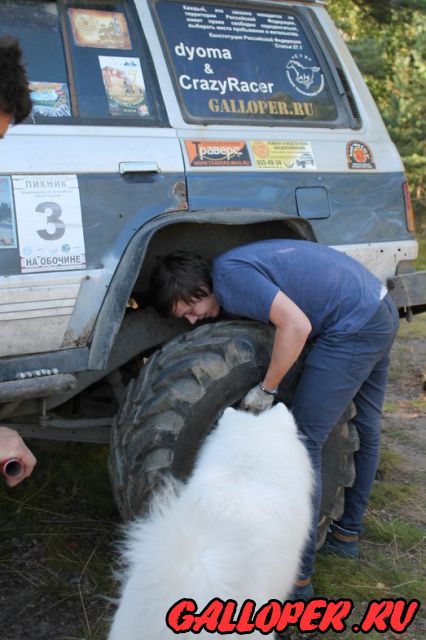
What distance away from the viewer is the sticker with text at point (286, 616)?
2143 mm

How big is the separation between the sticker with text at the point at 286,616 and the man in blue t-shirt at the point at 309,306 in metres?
0.14

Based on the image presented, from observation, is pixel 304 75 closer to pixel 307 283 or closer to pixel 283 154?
pixel 283 154

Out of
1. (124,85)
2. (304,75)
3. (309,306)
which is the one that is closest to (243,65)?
(304,75)

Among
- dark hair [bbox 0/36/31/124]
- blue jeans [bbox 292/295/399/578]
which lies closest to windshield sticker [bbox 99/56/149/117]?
dark hair [bbox 0/36/31/124]

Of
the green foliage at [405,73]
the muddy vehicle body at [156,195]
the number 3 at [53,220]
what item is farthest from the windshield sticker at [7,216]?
the green foliage at [405,73]

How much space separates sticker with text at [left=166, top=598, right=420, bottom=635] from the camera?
84.4 inches

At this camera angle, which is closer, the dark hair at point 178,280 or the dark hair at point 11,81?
the dark hair at point 11,81

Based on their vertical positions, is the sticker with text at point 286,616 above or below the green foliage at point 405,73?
below

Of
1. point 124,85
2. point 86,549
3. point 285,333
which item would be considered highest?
point 124,85

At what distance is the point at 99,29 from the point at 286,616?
263cm

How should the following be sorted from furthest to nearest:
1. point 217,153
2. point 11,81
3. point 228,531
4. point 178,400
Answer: point 217,153, point 178,400, point 228,531, point 11,81

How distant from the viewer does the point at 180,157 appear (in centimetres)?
337

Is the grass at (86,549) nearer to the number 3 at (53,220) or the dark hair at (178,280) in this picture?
the dark hair at (178,280)

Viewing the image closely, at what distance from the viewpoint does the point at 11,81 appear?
6.89ft
